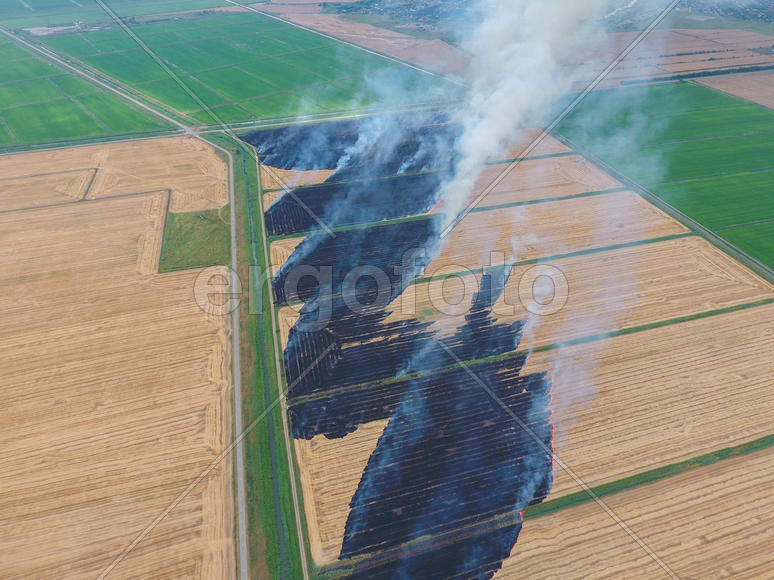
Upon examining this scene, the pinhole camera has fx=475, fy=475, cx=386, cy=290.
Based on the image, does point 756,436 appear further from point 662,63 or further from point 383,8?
point 383,8

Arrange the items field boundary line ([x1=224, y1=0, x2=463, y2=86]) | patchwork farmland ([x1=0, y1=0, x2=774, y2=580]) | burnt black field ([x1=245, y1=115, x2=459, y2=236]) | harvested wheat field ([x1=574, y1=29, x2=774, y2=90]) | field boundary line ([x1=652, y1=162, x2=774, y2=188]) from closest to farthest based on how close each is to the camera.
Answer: patchwork farmland ([x1=0, y1=0, x2=774, y2=580])
burnt black field ([x1=245, y1=115, x2=459, y2=236])
field boundary line ([x1=652, y1=162, x2=774, y2=188])
harvested wheat field ([x1=574, y1=29, x2=774, y2=90])
field boundary line ([x1=224, y1=0, x2=463, y2=86])

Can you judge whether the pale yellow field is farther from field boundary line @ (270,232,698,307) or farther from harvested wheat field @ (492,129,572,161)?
harvested wheat field @ (492,129,572,161)

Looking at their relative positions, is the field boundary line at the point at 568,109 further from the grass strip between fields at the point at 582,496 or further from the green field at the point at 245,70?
the grass strip between fields at the point at 582,496

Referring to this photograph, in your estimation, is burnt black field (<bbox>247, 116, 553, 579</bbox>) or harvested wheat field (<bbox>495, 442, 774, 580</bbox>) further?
burnt black field (<bbox>247, 116, 553, 579</bbox>)

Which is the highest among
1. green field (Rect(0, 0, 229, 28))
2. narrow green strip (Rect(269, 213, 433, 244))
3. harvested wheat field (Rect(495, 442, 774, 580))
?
green field (Rect(0, 0, 229, 28))

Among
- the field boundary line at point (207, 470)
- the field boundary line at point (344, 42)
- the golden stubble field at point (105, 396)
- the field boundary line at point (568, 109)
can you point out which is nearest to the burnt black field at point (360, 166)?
the field boundary line at point (568, 109)

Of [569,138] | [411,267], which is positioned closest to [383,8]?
[569,138]

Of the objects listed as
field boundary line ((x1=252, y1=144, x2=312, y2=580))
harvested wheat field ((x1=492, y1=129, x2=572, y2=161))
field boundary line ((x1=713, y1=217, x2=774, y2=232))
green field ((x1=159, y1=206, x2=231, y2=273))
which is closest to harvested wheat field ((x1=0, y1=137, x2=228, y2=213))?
green field ((x1=159, y1=206, x2=231, y2=273))
